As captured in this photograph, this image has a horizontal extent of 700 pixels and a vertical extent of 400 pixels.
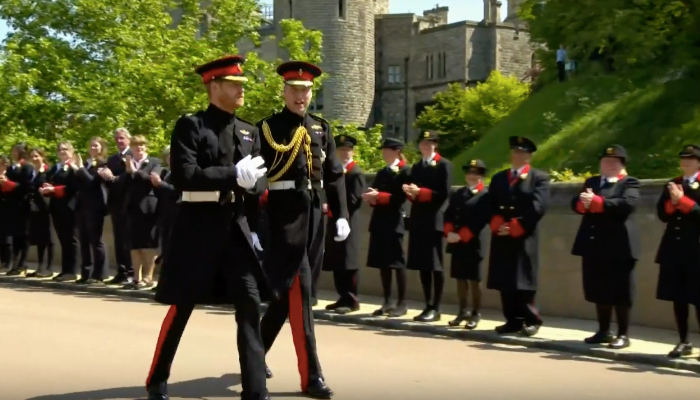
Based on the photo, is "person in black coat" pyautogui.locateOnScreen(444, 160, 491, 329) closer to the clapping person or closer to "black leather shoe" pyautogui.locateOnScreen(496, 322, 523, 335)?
"black leather shoe" pyautogui.locateOnScreen(496, 322, 523, 335)

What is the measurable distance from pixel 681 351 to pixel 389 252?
418 cm

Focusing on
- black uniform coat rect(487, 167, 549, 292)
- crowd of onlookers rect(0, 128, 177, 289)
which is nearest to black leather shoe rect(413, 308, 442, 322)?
black uniform coat rect(487, 167, 549, 292)

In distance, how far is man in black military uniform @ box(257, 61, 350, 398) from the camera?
8758 mm

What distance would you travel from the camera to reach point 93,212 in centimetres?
1825

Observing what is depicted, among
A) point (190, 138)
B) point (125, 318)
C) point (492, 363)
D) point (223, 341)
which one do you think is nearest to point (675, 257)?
point (492, 363)

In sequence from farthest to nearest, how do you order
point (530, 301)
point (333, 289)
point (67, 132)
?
point (67, 132) → point (333, 289) → point (530, 301)

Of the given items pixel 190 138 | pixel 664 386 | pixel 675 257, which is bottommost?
pixel 664 386

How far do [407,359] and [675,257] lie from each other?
2474 millimetres

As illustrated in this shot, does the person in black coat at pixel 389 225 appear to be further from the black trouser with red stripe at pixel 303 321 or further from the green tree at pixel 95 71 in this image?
the green tree at pixel 95 71

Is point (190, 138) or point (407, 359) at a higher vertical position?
point (190, 138)

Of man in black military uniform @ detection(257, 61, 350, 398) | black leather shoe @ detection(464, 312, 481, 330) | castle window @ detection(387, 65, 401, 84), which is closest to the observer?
man in black military uniform @ detection(257, 61, 350, 398)

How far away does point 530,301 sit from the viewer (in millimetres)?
12758

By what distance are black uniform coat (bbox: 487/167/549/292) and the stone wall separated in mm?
1293

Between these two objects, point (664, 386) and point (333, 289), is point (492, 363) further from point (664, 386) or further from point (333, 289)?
point (333, 289)
